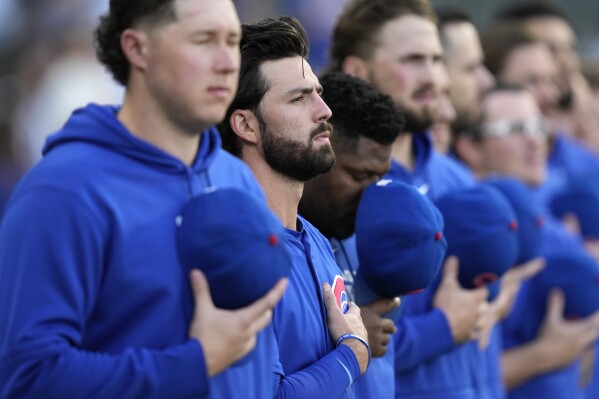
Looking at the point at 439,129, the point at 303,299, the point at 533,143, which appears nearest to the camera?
the point at 303,299

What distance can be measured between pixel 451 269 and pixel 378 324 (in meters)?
0.75

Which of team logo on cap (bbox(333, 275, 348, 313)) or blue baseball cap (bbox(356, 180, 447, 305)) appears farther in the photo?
blue baseball cap (bbox(356, 180, 447, 305))

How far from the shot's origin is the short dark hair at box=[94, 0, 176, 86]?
8.55 ft

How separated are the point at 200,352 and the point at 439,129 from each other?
329 cm

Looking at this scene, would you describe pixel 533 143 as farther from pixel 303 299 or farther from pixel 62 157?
pixel 62 157

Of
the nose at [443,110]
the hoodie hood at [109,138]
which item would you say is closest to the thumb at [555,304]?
the nose at [443,110]

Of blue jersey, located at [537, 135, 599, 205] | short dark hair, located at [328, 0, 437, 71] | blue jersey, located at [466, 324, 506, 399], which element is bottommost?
blue jersey, located at [537, 135, 599, 205]

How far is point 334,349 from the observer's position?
10.8 ft

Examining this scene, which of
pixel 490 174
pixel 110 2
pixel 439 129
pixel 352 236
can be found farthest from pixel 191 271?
pixel 490 174

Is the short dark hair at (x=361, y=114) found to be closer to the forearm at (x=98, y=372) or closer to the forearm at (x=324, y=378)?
the forearm at (x=324, y=378)

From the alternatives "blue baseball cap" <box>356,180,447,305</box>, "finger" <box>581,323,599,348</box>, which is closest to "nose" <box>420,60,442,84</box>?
"blue baseball cap" <box>356,180,447,305</box>

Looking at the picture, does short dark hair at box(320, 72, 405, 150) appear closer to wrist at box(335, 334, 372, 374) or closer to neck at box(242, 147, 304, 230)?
neck at box(242, 147, 304, 230)

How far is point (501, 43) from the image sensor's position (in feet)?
24.0

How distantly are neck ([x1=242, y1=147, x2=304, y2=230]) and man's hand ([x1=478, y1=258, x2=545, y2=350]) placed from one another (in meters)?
1.45
